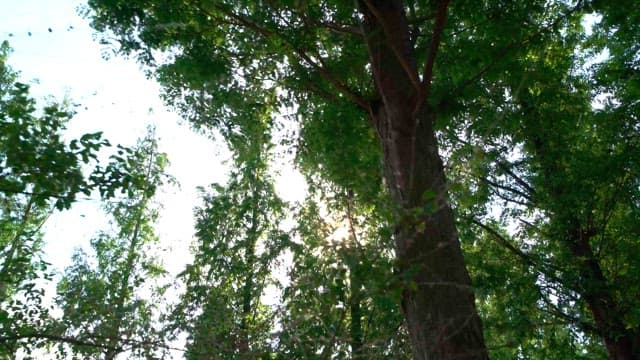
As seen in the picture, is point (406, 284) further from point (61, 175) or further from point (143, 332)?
point (61, 175)

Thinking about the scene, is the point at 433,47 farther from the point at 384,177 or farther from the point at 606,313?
the point at 606,313

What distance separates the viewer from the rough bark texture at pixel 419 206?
2965 millimetres

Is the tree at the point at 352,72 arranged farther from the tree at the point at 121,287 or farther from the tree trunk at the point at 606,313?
the tree trunk at the point at 606,313

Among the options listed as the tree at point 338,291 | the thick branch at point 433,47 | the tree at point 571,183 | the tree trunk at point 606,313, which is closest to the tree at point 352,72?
the thick branch at point 433,47

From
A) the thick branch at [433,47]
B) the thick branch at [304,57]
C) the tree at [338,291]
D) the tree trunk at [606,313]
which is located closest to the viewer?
the tree at [338,291]

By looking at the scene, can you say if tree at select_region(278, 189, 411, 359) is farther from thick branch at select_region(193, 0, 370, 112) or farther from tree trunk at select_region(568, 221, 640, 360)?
tree trunk at select_region(568, 221, 640, 360)

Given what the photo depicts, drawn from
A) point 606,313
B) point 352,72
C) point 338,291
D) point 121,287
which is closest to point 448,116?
point 352,72

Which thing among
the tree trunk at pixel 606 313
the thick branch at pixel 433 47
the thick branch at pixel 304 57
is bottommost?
the tree trunk at pixel 606 313

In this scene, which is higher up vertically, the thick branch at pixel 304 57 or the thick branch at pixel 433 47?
the thick branch at pixel 304 57

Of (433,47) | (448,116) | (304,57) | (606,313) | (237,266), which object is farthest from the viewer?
(237,266)

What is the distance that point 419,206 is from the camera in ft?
8.82

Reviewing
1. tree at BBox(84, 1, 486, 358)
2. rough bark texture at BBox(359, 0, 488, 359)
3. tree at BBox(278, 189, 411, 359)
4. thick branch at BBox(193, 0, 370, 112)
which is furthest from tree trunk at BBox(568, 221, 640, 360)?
tree at BBox(278, 189, 411, 359)

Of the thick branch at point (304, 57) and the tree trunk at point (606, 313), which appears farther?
the tree trunk at point (606, 313)

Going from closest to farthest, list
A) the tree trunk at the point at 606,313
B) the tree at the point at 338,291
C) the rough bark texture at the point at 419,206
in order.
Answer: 1. the tree at the point at 338,291
2. the rough bark texture at the point at 419,206
3. the tree trunk at the point at 606,313
